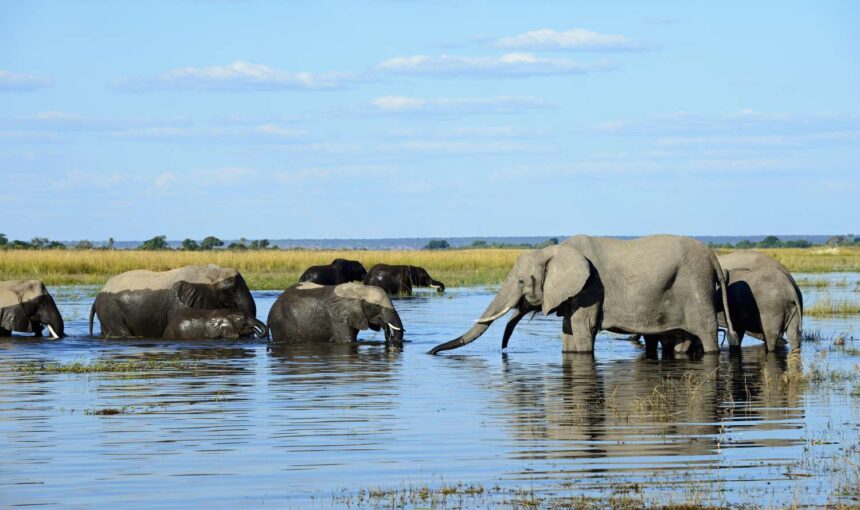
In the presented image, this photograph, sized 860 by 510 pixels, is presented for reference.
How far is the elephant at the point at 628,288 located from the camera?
1805 centimetres

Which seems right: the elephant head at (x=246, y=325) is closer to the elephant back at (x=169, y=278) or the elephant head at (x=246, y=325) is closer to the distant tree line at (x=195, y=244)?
the elephant back at (x=169, y=278)

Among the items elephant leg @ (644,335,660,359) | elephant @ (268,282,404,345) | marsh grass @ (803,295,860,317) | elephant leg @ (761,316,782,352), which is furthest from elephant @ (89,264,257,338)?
marsh grass @ (803,295,860,317)

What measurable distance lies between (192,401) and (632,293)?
679cm

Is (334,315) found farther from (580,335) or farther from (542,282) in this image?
(580,335)

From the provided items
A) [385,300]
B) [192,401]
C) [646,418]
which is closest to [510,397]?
[646,418]

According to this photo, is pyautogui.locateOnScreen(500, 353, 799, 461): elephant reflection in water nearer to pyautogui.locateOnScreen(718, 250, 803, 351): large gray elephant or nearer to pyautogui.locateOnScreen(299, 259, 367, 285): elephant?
pyautogui.locateOnScreen(718, 250, 803, 351): large gray elephant

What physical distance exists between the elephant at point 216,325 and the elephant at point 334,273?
39.1ft

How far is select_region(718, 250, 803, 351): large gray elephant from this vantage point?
1888 cm

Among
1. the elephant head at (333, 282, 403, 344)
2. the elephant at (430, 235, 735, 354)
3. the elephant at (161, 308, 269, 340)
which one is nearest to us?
the elephant at (430, 235, 735, 354)

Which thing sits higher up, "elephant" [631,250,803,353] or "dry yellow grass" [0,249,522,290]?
"dry yellow grass" [0,249,522,290]

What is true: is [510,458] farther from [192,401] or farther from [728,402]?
[192,401]

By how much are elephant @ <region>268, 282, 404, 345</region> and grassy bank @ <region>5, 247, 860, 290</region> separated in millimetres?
17443

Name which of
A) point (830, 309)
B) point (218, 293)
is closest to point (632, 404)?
point (218, 293)

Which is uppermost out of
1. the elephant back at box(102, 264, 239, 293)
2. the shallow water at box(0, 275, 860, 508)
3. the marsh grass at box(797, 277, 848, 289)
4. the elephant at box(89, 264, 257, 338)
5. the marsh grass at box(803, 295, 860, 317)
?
the elephant back at box(102, 264, 239, 293)
